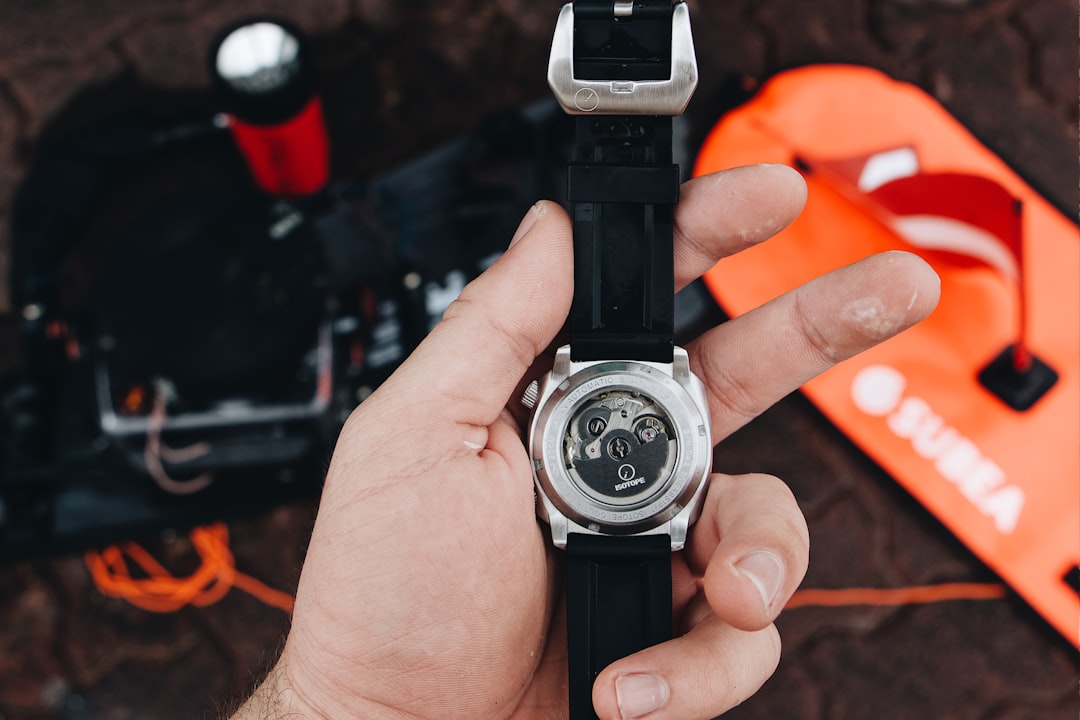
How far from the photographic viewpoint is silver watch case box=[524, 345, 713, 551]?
1083 millimetres

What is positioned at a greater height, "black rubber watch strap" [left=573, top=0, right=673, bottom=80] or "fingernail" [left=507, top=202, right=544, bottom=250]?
"black rubber watch strap" [left=573, top=0, right=673, bottom=80]

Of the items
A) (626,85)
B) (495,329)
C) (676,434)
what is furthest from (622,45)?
(676,434)

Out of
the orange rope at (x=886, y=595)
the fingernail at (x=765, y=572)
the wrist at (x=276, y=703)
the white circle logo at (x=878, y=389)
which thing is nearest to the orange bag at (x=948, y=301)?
the white circle logo at (x=878, y=389)

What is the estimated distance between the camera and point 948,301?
5.82 ft

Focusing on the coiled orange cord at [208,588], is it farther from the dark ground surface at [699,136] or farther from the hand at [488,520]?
the hand at [488,520]

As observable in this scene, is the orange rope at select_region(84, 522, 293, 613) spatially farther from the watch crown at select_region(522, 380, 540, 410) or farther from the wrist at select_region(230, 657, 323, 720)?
the watch crown at select_region(522, 380, 540, 410)

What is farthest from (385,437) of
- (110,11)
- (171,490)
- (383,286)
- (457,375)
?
(110,11)

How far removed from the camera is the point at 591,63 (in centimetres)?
108

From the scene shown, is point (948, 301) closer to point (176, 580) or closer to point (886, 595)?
point (886, 595)

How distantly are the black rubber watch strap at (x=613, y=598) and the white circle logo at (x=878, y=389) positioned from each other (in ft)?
2.94

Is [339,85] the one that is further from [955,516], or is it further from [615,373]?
[955,516]

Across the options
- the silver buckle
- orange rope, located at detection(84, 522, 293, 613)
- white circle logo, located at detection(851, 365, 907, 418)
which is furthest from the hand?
orange rope, located at detection(84, 522, 293, 613)

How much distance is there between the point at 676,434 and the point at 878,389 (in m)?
0.90

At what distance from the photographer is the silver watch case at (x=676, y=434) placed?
1.08 m
